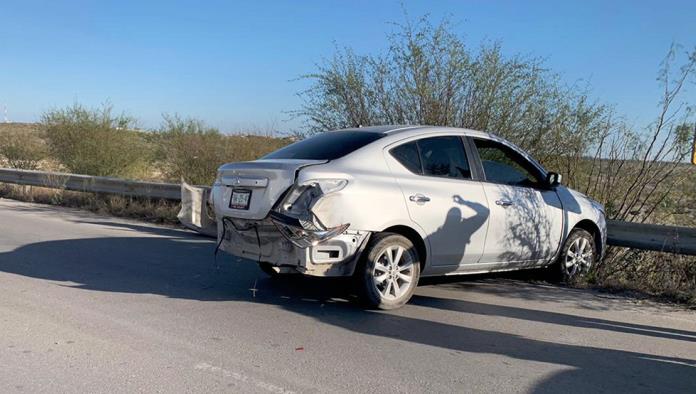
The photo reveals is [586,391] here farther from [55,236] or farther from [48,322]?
[55,236]

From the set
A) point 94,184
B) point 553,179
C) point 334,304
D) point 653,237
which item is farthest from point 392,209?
point 94,184

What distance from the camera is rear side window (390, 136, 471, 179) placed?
6.11 meters

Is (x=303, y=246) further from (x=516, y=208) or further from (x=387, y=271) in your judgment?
(x=516, y=208)

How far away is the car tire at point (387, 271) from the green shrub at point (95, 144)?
46.7 ft

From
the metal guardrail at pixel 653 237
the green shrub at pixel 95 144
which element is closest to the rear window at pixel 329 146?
the metal guardrail at pixel 653 237

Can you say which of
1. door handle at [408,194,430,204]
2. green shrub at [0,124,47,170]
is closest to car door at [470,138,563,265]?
door handle at [408,194,430,204]

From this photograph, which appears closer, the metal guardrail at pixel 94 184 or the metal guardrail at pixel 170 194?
the metal guardrail at pixel 170 194

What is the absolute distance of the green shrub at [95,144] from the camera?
18.4 meters

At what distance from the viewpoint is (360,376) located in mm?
4160

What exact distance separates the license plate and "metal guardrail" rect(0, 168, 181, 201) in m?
6.79

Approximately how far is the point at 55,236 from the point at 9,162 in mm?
13770

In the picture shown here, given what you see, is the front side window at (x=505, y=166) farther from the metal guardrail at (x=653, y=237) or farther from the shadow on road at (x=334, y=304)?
the metal guardrail at (x=653, y=237)

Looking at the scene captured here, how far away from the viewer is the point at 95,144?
18.4m

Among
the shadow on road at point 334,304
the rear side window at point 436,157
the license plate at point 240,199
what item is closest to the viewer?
the shadow on road at point 334,304
